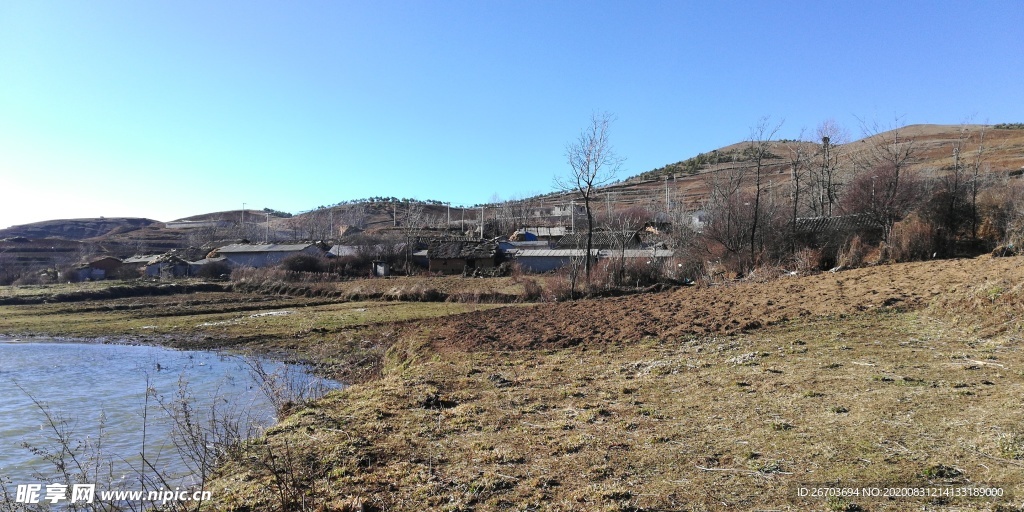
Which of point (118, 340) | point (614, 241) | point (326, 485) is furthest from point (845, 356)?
point (614, 241)

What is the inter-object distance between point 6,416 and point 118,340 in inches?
649

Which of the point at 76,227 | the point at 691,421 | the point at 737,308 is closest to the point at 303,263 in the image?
the point at 737,308

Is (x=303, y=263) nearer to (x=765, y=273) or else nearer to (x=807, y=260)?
(x=765, y=273)

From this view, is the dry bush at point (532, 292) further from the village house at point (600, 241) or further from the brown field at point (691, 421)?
the village house at point (600, 241)

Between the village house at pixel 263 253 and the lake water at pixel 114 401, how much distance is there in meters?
45.5

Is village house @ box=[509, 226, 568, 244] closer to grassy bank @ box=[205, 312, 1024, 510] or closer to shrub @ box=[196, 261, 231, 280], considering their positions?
shrub @ box=[196, 261, 231, 280]

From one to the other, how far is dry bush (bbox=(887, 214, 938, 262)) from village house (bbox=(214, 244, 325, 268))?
60604 millimetres

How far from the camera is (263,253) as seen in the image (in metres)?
71.5

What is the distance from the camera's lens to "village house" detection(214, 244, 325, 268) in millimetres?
70188

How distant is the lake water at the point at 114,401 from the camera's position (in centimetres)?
901

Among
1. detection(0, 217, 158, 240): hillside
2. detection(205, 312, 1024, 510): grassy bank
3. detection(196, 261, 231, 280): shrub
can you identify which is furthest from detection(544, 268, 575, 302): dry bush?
detection(0, 217, 158, 240): hillside

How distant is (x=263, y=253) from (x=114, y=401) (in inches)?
2445

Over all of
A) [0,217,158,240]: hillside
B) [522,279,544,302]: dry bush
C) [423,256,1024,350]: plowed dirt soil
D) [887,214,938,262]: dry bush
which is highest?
[0,217,158,240]: hillside

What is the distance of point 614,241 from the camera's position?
54562mm
